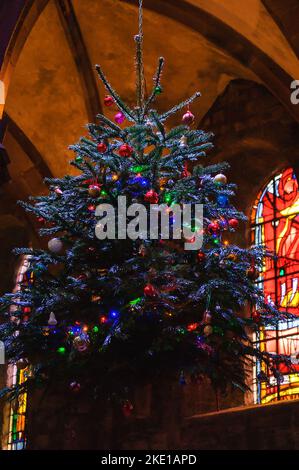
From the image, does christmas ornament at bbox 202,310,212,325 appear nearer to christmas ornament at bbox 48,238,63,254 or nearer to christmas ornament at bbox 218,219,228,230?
christmas ornament at bbox 218,219,228,230

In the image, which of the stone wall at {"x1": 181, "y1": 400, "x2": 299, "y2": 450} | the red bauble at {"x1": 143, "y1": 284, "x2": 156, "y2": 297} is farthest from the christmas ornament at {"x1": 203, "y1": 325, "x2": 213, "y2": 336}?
the stone wall at {"x1": 181, "y1": 400, "x2": 299, "y2": 450}

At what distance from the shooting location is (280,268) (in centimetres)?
1265

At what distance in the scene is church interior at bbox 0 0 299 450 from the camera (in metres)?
11.0

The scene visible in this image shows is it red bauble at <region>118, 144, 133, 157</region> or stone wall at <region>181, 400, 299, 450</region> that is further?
stone wall at <region>181, 400, 299, 450</region>

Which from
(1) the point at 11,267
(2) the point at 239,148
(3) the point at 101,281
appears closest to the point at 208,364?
(3) the point at 101,281

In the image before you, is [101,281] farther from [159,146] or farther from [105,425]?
[105,425]

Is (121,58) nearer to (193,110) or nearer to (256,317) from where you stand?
(193,110)

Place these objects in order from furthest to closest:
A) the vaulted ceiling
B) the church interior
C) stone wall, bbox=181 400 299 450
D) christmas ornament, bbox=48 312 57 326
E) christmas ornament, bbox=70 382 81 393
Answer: the vaulted ceiling < the church interior < stone wall, bbox=181 400 299 450 < christmas ornament, bbox=70 382 81 393 < christmas ornament, bbox=48 312 57 326

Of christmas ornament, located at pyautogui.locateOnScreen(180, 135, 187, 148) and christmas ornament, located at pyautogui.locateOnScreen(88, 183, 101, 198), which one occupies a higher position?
christmas ornament, located at pyautogui.locateOnScreen(180, 135, 187, 148)

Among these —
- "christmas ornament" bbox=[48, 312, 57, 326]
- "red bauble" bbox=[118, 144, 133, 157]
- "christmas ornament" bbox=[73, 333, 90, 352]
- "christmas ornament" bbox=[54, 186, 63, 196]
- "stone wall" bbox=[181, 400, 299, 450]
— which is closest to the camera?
"christmas ornament" bbox=[73, 333, 90, 352]

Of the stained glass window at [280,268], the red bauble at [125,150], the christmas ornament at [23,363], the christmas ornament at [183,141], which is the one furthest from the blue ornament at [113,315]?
the stained glass window at [280,268]

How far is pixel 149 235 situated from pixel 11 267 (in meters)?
7.78

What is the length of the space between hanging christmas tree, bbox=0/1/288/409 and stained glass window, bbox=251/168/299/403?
269 centimetres

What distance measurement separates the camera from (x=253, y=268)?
909 cm
